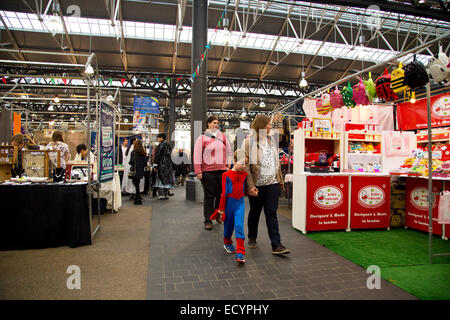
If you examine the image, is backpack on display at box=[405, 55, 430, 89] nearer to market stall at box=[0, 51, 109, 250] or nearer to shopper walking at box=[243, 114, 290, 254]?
shopper walking at box=[243, 114, 290, 254]

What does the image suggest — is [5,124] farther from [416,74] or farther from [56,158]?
[416,74]

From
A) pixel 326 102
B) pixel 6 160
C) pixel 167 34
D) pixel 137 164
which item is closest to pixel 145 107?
pixel 167 34

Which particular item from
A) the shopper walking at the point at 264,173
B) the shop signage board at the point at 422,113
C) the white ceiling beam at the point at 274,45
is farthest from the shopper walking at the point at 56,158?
the white ceiling beam at the point at 274,45

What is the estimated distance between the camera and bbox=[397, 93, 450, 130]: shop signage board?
4957 millimetres

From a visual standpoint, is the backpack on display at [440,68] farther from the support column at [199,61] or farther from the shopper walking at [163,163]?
the shopper walking at [163,163]

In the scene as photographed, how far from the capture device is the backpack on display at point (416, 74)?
3.10 m

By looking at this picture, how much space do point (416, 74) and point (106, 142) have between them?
4231 mm

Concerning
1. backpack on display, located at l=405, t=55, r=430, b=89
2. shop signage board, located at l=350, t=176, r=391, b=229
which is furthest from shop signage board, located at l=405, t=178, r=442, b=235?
backpack on display, located at l=405, t=55, r=430, b=89

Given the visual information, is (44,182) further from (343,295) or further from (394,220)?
(394,220)

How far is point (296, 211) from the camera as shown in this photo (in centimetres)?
457

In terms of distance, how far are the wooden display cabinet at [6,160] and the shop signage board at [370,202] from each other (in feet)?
17.8

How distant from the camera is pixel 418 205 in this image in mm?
4535
